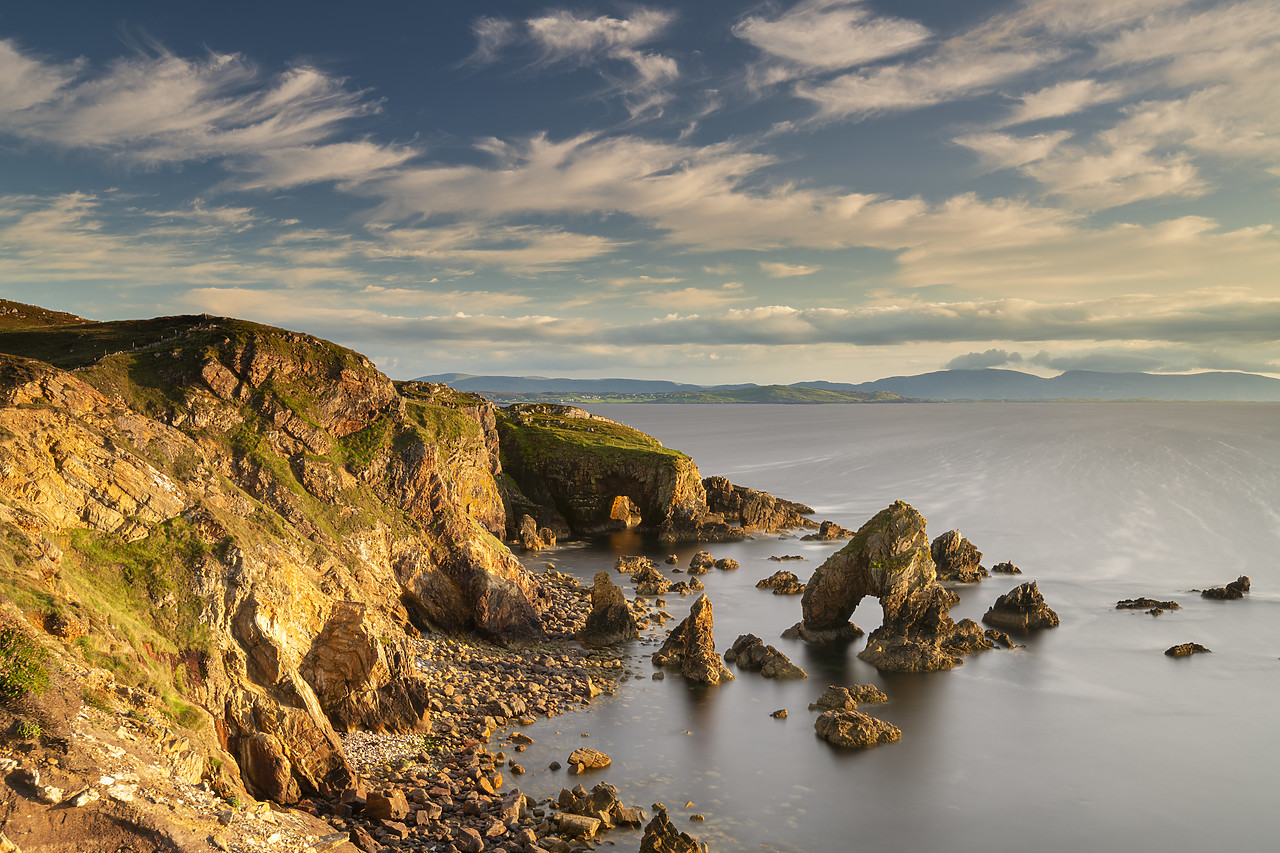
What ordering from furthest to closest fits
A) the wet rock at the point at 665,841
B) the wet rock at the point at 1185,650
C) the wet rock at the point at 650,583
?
the wet rock at the point at 650,583 → the wet rock at the point at 1185,650 → the wet rock at the point at 665,841

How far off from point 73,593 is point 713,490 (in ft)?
298

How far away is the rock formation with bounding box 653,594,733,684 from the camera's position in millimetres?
44156

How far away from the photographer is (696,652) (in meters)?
45.4

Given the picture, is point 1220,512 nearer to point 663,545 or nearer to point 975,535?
point 975,535

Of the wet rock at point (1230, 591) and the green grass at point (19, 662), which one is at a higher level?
the green grass at point (19, 662)

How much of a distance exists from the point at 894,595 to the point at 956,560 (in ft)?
94.3

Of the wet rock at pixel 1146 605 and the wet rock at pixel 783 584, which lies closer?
the wet rock at pixel 1146 605

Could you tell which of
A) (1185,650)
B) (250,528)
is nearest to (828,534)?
Answer: (1185,650)

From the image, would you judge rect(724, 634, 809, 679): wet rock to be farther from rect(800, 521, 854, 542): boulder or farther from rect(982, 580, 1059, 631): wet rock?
rect(800, 521, 854, 542): boulder

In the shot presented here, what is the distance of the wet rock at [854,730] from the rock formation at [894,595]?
441 inches

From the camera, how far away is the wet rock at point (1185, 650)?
169 ft

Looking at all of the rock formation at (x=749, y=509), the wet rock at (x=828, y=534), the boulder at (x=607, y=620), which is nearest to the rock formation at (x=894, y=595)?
the boulder at (x=607, y=620)

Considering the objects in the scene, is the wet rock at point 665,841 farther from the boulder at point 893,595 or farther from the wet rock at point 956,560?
the wet rock at point 956,560

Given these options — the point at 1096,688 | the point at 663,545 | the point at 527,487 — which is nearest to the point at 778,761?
the point at 1096,688
